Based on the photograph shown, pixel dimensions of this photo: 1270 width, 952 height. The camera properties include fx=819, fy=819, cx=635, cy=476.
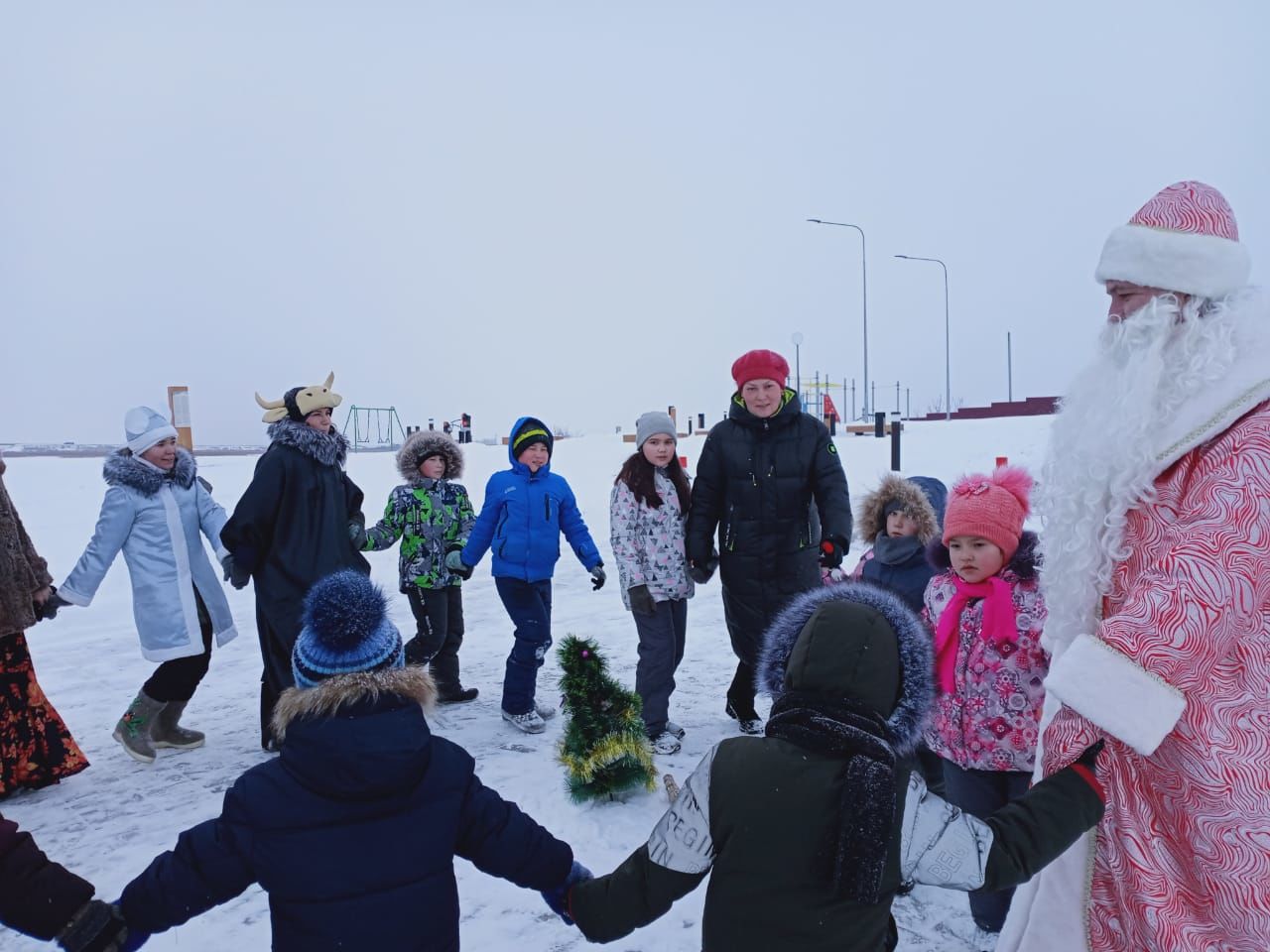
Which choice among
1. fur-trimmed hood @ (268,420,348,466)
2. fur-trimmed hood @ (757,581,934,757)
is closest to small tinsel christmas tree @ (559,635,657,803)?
fur-trimmed hood @ (268,420,348,466)

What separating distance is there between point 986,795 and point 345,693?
2.06 meters

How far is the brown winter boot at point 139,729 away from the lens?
4480 mm

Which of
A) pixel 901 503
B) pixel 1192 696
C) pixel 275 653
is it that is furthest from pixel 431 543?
pixel 1192 696

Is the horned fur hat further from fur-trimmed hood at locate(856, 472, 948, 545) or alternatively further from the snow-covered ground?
fur-trimmed hood at locate(856, 472, 948, 545)

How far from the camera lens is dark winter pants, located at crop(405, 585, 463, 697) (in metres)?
5.39

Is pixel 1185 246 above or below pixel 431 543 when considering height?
above

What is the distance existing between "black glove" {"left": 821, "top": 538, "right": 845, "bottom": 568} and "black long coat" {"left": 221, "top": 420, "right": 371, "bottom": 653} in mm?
2474

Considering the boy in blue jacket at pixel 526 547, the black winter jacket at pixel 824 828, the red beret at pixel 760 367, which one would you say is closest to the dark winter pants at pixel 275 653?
the boy in blue jacket at pixel 526 547

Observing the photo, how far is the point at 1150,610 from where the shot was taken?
159 cm

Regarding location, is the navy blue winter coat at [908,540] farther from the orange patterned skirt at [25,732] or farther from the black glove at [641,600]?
the orange patterned skirt at [25,732]

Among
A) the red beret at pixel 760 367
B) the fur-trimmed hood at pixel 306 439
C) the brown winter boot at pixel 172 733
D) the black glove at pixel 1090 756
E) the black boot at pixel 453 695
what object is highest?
the red beret at pixel 760 367

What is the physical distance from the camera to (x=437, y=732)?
4828mm

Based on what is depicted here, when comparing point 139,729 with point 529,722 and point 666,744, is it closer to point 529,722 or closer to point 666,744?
point 529,722

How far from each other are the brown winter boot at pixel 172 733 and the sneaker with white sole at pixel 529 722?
1.79m
